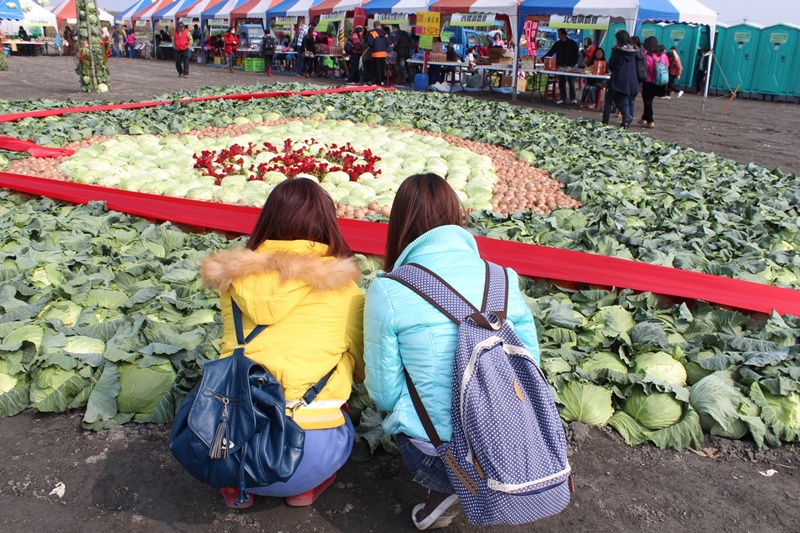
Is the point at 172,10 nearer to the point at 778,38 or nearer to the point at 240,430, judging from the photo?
the point at 778,38

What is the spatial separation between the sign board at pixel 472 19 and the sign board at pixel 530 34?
1.48 metres

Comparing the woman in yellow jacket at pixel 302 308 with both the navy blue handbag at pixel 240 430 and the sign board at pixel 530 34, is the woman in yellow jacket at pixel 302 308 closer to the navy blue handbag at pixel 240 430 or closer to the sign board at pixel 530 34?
the navy blue handbag at pixel 240 430

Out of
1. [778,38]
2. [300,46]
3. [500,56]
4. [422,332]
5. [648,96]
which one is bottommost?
[422,332]

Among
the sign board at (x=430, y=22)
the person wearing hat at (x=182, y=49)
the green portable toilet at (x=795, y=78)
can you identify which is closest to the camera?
the green portable toilet at (x=795, y=78)

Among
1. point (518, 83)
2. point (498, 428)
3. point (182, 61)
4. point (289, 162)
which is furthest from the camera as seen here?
point (182, 61)

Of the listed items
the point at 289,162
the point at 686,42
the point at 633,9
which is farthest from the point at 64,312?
the point at 686,42

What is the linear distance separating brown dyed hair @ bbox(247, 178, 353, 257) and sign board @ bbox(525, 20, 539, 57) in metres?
20.5

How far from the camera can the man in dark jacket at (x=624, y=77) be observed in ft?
45.7

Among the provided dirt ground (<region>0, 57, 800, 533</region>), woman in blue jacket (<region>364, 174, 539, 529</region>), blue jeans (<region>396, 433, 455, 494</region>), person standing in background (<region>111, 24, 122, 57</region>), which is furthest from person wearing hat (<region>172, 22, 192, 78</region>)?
blue jeans (<region>396, 433, 455, 494</region>)

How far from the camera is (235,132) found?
10.5 m

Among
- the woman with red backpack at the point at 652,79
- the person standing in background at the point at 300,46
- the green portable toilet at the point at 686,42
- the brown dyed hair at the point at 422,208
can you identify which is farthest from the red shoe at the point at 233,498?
the person standing in background at the point at 300,46

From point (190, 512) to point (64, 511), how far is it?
1.88 feet

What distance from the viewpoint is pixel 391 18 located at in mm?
27328

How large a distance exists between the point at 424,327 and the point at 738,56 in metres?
27.2
